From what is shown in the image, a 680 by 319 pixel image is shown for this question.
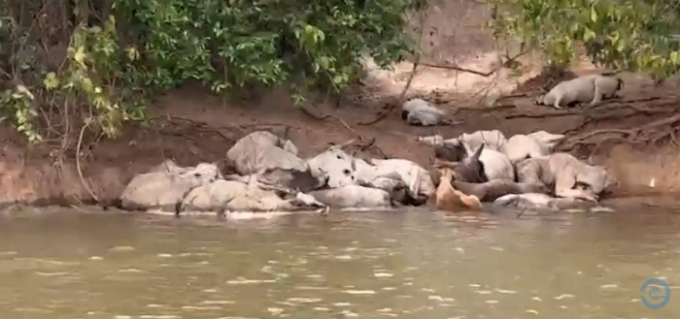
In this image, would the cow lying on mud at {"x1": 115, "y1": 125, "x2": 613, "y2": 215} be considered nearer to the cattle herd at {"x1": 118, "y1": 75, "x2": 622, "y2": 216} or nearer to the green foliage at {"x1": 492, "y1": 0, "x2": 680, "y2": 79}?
the cattle herd at {"x1": 118, "y1": 75, "x2": 622, "y2": 216}

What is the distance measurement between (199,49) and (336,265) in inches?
199

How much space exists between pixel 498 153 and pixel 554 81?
4.83 m

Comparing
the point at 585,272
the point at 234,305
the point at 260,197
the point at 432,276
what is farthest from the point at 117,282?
the point at 260,197

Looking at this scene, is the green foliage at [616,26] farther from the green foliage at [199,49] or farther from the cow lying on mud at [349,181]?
the green foliage at [199,49]

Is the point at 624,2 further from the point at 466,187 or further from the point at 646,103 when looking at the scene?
the point at 646,103

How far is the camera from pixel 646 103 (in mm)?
14695

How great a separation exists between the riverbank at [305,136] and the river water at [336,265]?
88cm

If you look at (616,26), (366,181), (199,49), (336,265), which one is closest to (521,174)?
(366,181)

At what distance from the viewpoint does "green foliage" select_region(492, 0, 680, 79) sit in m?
10.4

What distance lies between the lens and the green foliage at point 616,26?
408 inches

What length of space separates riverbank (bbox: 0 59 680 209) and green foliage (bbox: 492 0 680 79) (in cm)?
243

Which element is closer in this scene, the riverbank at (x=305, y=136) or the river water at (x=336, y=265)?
the river water at (x=336, y=265)

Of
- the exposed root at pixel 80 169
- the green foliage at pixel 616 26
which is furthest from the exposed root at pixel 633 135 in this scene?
the exposed root at pixel 80 169

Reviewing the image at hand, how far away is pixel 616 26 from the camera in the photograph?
35.3ft
